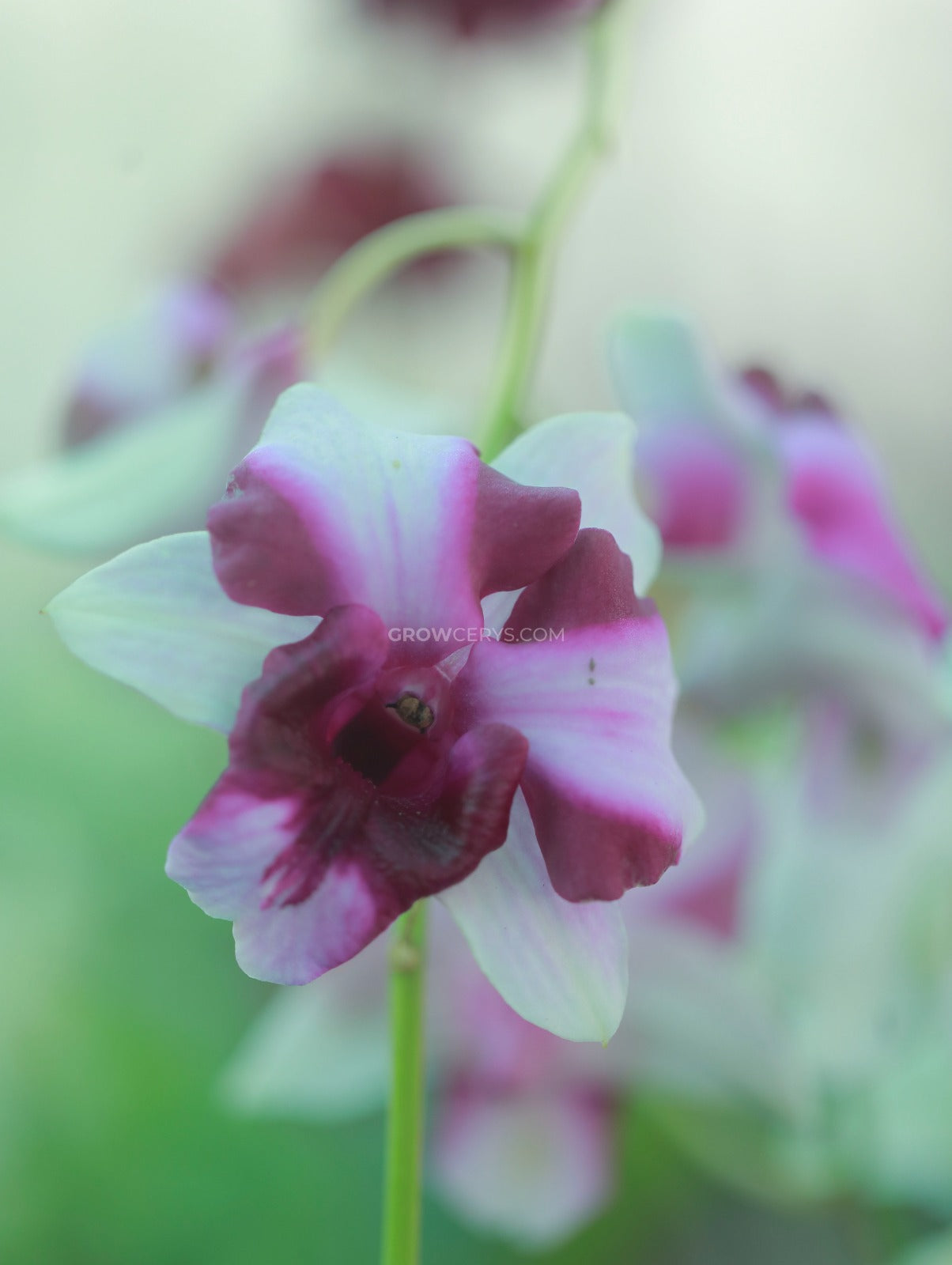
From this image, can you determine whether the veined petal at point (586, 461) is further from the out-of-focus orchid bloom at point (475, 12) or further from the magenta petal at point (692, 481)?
the out-of-focus orchid bloom at point (475, 12)

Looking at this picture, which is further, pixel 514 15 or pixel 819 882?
pixel 514 15

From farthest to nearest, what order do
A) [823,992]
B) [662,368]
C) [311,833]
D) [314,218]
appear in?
[314,218] → [823,992] → [662,368] → [311,833]

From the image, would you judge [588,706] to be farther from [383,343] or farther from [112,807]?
[383,343]

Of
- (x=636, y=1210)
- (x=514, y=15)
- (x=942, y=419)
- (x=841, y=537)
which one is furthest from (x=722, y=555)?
(x=942, y=419)

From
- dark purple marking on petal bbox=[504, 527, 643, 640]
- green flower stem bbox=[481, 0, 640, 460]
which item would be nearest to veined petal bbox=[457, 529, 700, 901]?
dark purple marking on petal bbox=[504, 527, 643, 640]

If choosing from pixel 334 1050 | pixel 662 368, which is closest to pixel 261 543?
pixel 662 368

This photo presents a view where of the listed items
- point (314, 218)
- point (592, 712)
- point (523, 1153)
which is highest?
point (592, 712)

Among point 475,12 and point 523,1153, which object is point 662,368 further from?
point 475,12
